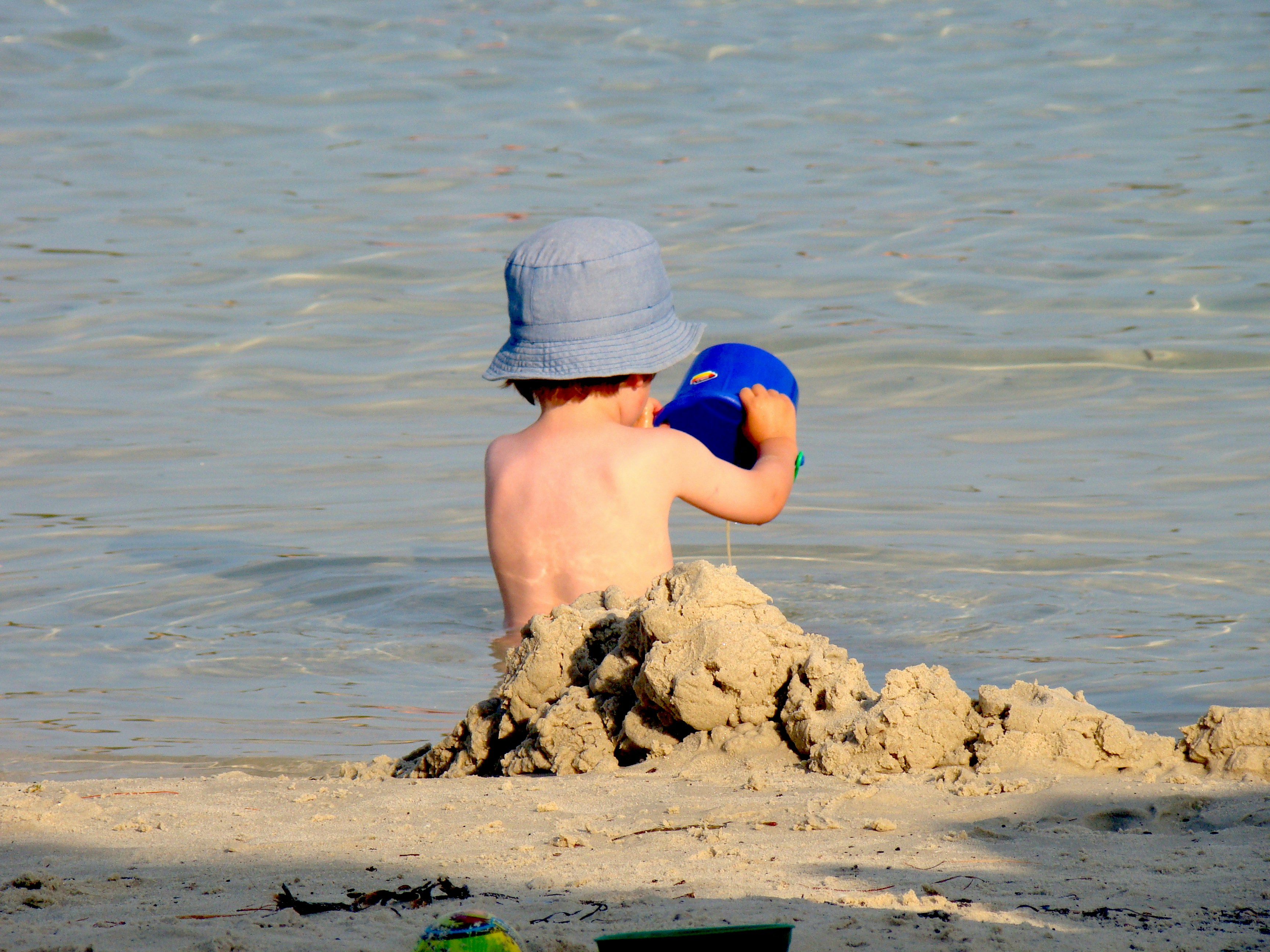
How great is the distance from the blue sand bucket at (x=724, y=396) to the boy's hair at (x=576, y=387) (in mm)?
296

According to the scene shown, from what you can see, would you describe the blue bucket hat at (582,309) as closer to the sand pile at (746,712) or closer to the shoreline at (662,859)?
the sand pile at (746,712)

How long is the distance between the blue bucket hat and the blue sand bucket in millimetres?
286

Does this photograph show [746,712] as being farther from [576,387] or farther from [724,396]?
[724,396]

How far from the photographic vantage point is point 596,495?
3.59 m

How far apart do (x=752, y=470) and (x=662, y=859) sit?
1.68m

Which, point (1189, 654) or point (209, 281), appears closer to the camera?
point (1189, 654)

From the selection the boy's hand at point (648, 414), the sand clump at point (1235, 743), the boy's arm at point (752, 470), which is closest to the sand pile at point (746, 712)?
the sand clump at point (1235, 743)

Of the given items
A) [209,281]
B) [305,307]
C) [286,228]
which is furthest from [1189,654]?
[286,228]

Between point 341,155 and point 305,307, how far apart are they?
4247 mm

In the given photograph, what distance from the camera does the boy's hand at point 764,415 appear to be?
154 inches

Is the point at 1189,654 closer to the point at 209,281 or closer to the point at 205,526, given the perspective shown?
the point at 205,526

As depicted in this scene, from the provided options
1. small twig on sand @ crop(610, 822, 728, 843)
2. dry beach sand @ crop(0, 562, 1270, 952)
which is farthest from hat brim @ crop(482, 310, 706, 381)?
small twig on sand @ crop(610, 822, 728, 843)

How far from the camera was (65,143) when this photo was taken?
1288 centimetres

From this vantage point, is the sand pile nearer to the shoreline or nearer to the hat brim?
the shoreline
